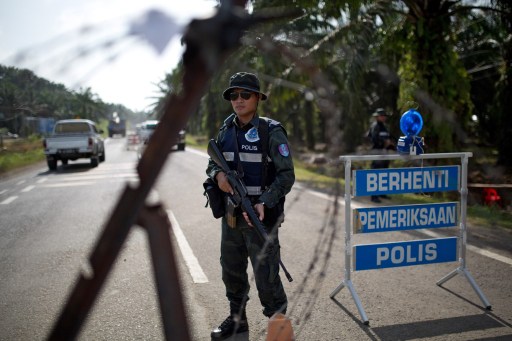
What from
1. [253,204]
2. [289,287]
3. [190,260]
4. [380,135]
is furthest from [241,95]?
[380,135]

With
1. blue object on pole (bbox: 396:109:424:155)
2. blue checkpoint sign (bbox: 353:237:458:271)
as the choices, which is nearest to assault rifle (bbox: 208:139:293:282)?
blue checkpoint sign (bbox: 353:237:458:271)

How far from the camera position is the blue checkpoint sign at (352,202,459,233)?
3812 mm

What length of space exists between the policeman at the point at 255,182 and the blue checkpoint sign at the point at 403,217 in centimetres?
99

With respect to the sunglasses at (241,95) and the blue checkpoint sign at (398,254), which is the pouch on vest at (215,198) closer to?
the sunglasses at (241,95)

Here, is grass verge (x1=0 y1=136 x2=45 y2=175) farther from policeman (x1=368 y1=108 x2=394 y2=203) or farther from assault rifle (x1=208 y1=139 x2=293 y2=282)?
policeman (x1=368 y1=108 x2=394 y2=203)

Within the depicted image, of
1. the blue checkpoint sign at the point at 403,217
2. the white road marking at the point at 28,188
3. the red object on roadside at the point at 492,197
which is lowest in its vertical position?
the red object on roadside at the point at 492,197

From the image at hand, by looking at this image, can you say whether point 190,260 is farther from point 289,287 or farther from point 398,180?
point 398,180

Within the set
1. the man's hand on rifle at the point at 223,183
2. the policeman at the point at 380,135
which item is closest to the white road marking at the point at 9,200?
the policeman at the point at 380,135

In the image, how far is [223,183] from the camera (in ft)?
9.85

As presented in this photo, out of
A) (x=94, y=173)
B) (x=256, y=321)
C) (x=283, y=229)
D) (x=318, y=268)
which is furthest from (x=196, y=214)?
(x=94, y=173)

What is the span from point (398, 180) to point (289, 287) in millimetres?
1502

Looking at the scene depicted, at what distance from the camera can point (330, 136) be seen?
0.85m

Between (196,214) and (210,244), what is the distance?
2.04 metres

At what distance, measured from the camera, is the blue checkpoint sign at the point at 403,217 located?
381 cm
